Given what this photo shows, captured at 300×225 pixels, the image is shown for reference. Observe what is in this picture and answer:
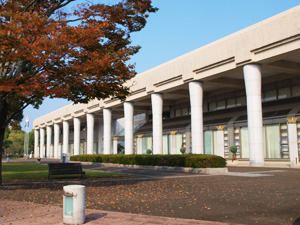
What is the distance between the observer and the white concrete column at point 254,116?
27.9m

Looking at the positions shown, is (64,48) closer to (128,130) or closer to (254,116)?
(254,116)

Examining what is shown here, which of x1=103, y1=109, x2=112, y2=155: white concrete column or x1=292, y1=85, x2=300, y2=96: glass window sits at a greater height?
x1=292, y1=85, x2=300, y2=96: glass window

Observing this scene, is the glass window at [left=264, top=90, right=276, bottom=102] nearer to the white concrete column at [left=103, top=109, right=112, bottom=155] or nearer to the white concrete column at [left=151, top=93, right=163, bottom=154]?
the white concrete column at [left=151, top=93, right=163, bottom=154]

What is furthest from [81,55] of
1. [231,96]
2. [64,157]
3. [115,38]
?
[231,96]

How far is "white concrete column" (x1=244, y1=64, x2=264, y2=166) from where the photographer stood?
27922 millimetres

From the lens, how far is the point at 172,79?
36.9 metres

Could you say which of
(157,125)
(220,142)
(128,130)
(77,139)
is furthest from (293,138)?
(77,139)

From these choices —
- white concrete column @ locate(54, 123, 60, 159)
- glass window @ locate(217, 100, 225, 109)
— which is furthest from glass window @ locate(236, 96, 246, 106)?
white concrete column @ locate(54, 123, 60, 159)

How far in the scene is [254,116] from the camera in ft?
92.1

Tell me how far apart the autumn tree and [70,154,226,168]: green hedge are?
31.0 ft

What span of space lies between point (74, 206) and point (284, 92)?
32563mm

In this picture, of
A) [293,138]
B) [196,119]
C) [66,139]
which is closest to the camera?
[293,138]

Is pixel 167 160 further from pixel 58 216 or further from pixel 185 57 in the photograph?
pixel 58 216

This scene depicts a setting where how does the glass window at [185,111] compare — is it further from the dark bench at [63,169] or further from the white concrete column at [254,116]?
the dark bench at [63,169]
